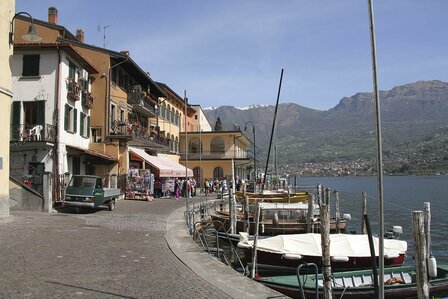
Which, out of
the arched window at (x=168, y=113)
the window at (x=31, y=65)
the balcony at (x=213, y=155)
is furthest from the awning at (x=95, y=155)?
the balcony at (x=213, y=155)

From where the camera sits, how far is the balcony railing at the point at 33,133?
987 inches

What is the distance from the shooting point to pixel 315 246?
16031mm

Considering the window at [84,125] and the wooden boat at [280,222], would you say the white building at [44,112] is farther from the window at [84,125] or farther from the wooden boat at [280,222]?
the wooden boat at [280,222]

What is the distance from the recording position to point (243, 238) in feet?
56.7

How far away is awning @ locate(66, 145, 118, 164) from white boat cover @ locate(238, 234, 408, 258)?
14657mm

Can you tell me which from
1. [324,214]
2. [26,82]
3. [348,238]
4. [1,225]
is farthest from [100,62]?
[324,214]

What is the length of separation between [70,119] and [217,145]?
1326 inches

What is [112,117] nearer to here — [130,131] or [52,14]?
[130,131]

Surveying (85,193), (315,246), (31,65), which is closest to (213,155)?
(31,65)

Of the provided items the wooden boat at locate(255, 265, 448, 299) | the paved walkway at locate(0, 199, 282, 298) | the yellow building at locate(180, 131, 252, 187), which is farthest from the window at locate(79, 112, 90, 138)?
the yellow building at locate(180, 131, 252, 187)

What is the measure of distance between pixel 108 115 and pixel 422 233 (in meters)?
27.0

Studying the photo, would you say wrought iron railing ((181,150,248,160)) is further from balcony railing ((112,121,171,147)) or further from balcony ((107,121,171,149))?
balcony railing ((112,121,171,147))

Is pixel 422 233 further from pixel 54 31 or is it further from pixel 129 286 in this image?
pixel 54 31

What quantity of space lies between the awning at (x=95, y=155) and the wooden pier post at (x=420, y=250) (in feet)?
70.3
